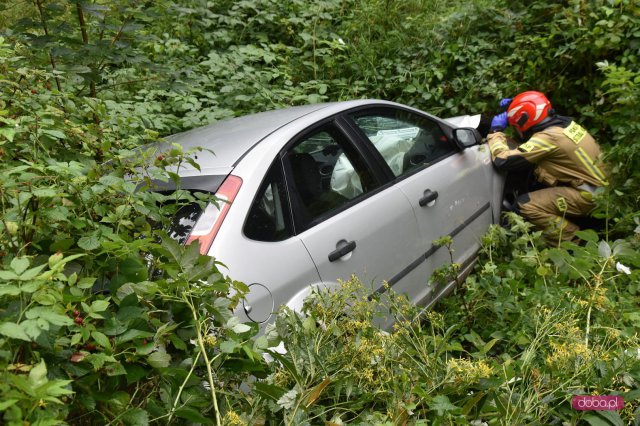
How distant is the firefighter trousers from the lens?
4.81 m

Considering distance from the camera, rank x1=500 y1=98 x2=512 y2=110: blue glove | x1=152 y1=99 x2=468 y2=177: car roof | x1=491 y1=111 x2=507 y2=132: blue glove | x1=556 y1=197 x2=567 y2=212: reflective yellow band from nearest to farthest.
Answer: x1=152 y1=99 x2=468 y2=177: car roof, x1=556 y1=197 x2=567 y2=212: reflective yellow band, x1=491 y1=111 x2=507 y2=132: blue glove, x1=500 y1=98 x2=512 y2=110: blue glove

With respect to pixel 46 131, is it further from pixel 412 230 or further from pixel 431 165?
pixel 431 165

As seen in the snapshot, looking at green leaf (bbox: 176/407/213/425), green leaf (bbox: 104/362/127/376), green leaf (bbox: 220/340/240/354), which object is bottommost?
green leaf (bbox: 176/407/213/425)

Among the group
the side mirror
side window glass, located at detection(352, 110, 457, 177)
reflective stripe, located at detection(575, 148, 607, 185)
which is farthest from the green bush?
Result: reflective stripe, located at detection(575, 148, 607, 185)

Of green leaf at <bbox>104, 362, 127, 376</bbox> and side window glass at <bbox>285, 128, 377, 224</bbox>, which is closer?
green leaf at <bbox>104, 362, 127, 376</bbox>

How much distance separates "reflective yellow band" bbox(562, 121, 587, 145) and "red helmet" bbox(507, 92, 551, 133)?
220 mm

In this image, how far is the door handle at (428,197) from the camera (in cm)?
358

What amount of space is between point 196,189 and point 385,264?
1157 millimetres

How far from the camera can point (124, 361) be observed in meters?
1.29

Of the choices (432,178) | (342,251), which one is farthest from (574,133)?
(342,251)

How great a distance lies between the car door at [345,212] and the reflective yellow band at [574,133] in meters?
2.07

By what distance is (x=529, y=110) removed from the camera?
4961 mm

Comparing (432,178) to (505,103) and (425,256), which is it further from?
(505,103)

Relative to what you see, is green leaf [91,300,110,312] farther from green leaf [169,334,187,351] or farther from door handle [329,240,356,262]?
door handle [329,240,356,262]
